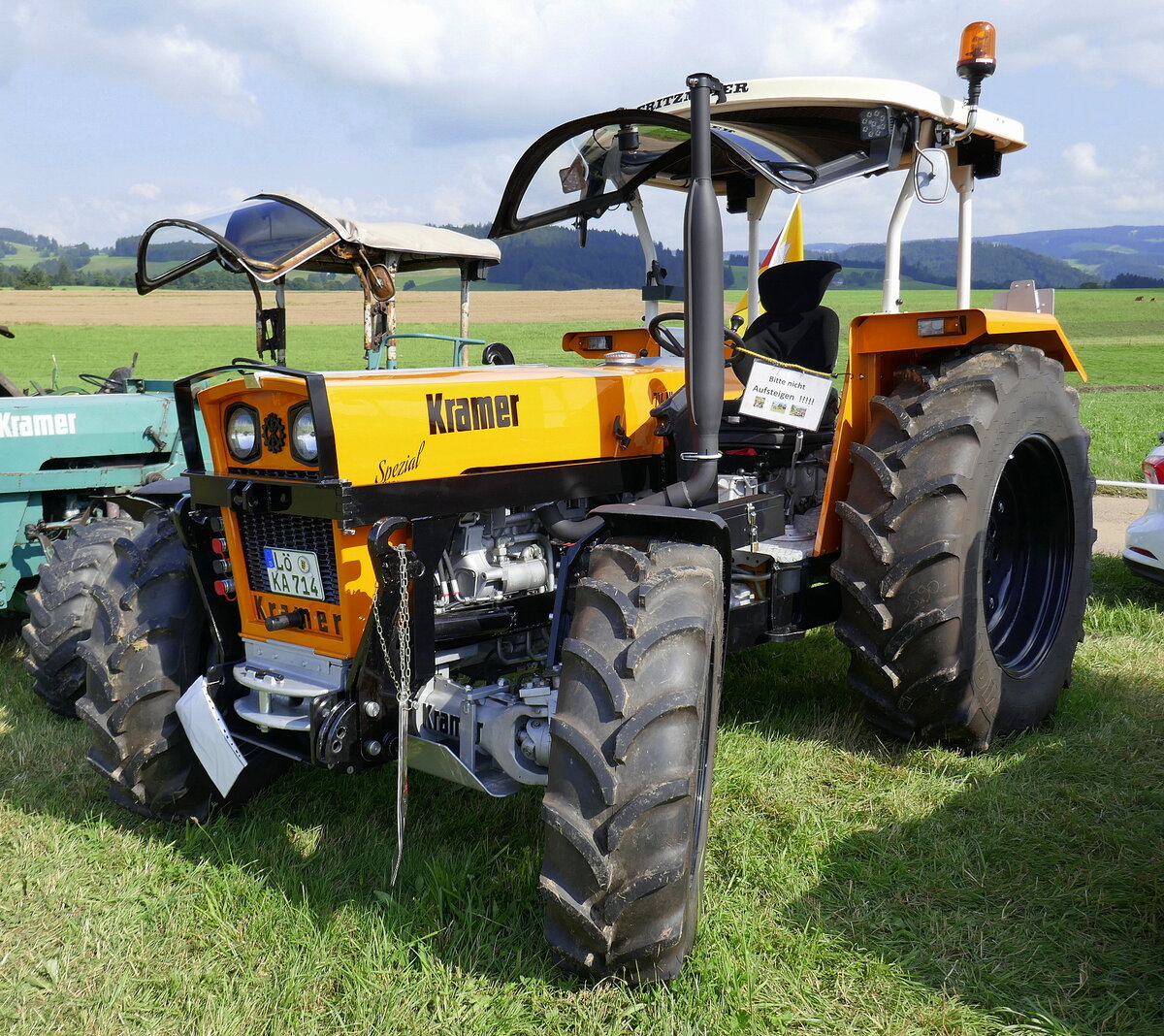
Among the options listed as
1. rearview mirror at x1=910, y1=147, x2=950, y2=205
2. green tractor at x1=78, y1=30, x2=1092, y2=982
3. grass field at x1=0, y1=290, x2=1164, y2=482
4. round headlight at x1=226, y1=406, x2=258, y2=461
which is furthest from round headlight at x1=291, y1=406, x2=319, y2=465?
grass field at x1=0, y1=290, x2=1164, y2=482

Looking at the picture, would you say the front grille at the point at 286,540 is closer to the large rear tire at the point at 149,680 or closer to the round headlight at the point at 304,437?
the round headlight at the point at 304,437

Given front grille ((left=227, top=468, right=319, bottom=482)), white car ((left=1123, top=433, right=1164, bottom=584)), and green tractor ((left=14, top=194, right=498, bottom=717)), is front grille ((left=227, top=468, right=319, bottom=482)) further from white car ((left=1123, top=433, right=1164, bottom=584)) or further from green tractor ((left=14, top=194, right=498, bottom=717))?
white car ((left=1123, top=433, right=1164, bottom=584))

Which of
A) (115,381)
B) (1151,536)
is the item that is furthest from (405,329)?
(1151,536)

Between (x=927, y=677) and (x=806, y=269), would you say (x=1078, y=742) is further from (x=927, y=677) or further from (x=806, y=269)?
(x=806, y=269)

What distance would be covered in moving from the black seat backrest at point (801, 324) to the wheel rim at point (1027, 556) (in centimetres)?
90

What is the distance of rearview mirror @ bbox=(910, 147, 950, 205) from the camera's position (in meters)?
3.72

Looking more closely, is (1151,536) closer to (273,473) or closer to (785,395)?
(785,395)

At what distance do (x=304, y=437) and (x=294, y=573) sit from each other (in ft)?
1.50

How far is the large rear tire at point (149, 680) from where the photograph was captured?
11.1 feet

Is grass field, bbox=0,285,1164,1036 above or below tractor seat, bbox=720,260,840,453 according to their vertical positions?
below

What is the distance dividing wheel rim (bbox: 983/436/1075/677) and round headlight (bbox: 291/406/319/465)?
2.77 m

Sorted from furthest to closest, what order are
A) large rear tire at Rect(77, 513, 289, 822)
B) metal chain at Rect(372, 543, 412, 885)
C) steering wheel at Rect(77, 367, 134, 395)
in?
1. steering wheel at Rect(77, 367, 134, 395)
2. large rear tire at Rect(77, 513, 289, 822)
3. metal chain at Rect(372, 543, 412, 885)

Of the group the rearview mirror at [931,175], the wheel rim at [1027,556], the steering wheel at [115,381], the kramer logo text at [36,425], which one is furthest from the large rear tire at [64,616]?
the wheel rim at [1027,556]

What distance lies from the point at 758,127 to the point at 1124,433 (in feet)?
34.3
